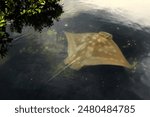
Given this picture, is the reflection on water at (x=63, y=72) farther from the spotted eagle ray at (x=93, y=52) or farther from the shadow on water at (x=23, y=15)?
the shadow on water at (x=23, y=15)

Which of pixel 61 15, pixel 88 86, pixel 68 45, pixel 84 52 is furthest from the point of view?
pixel 61 15

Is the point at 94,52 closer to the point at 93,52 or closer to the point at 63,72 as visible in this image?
the point at 93,52

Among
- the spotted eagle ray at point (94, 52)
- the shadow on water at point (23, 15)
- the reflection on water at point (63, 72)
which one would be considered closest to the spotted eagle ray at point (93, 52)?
the spotted eagle ray at point (94, 52)

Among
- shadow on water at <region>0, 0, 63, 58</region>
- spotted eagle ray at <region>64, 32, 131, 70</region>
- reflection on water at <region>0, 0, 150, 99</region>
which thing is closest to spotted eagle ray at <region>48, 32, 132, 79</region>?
spotted eagle ray at <region>64, 32, 131, 70</region>

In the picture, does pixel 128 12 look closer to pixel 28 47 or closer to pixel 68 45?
pixel 68 45

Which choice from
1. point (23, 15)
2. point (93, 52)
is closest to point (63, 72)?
point (93, 52)

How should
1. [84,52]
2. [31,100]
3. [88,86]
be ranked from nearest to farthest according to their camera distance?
[31,100]
[88,86]
[84,52]

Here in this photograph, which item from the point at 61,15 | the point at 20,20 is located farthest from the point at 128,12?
the point at 20,20
